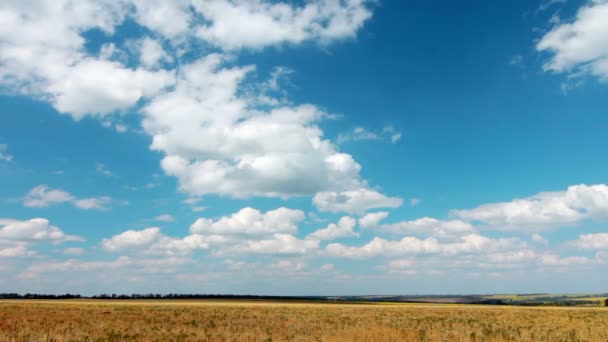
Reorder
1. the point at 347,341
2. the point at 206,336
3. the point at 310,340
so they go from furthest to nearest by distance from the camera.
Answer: the point at 206,336
the point at 310,340
the point at 347,341

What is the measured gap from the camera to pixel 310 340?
20.0m

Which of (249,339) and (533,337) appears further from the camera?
(533,337)

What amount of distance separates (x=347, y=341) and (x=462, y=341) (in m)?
5.61

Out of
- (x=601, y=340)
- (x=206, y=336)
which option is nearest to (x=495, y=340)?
(x=601, y=340)

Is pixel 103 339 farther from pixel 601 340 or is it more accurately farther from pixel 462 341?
pixel 601 340

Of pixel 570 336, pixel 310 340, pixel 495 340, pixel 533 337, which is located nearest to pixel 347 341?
pixel 310 340

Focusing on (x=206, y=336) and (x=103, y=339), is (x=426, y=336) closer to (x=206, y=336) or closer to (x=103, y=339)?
(x=206, y=336)

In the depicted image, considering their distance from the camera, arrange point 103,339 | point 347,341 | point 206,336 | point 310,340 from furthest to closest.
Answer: point 206,336, point 103,339, point 310,340, point 347,341

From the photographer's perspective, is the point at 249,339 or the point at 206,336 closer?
the point at 249,339

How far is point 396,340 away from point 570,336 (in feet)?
37.6

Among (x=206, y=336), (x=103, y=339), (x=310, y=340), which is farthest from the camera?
(x=206, y=336)

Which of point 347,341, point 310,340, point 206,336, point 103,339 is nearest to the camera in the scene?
point 347,341

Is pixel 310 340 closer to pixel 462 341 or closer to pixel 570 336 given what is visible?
pixel 462 341

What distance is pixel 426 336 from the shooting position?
73.3 feet
